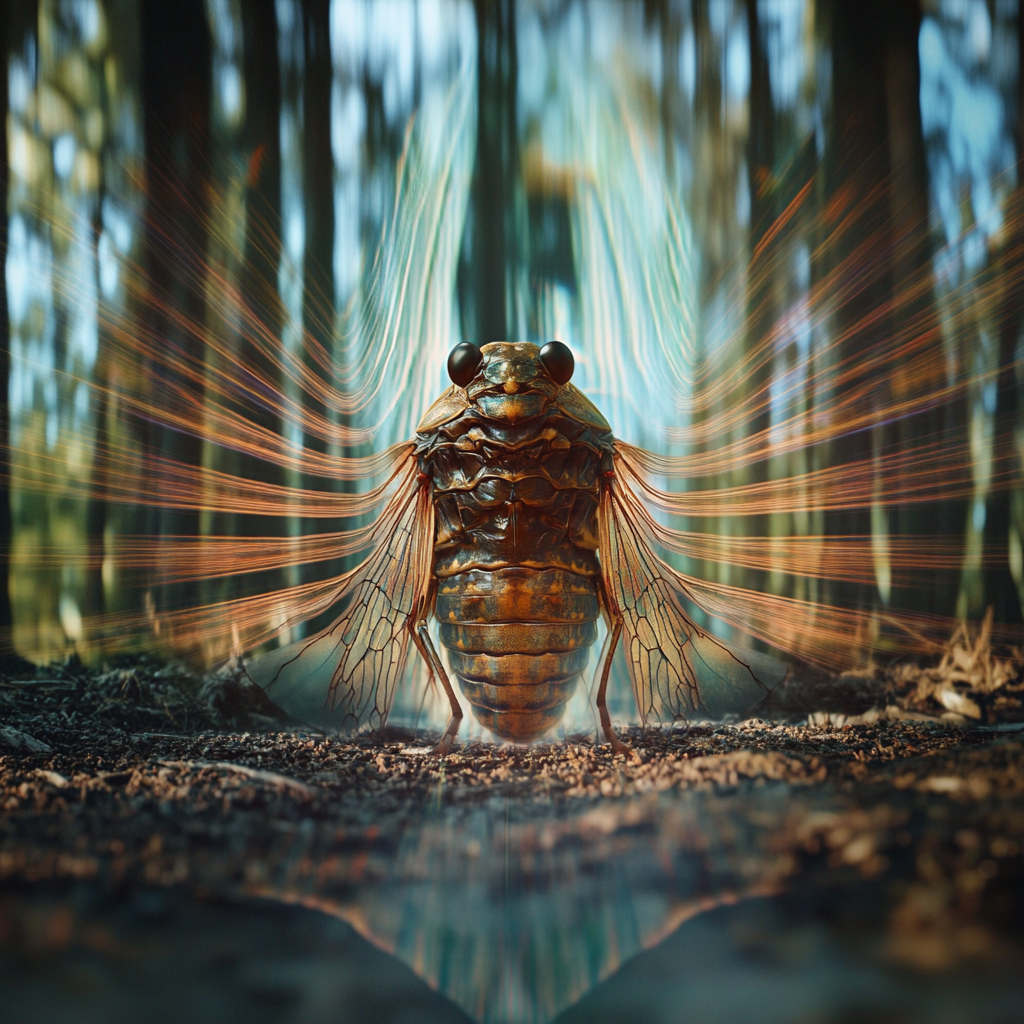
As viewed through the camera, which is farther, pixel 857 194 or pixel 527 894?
pixel 857 194

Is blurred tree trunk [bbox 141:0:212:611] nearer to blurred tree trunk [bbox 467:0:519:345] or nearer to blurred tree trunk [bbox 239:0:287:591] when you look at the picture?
blurred tree trunk [bbox 239:0:287:591]

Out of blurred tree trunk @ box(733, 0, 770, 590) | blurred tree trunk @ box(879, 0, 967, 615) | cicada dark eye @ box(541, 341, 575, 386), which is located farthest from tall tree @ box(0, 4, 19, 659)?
blurred tree trunk @ box(879, 0, 967, 615)

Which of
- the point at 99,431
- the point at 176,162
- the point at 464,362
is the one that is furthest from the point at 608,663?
the point at 176,162

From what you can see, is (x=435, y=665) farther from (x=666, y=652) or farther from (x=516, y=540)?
(x=666, y=652)

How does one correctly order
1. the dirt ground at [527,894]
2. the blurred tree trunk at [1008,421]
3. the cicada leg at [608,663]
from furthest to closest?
1. the blurred tree trunk at [1008,421]
2. the cicada leg at [608,663]
3. the dirt ground at [527,894]

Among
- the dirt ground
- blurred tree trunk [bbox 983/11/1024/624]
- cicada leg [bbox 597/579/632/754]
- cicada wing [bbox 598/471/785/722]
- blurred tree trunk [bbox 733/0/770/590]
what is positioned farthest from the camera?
blurred tree trunk [bbox 733/0/770/590]

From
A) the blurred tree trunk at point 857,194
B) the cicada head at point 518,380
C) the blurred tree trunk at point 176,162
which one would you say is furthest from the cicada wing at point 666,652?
the blurred tree trunk at point 176,162

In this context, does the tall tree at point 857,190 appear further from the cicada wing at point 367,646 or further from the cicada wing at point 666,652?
the cicada wing at point 367,646

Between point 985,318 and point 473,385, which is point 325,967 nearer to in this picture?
point 473,385
